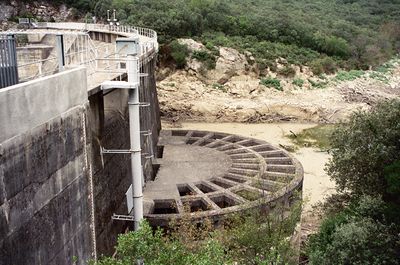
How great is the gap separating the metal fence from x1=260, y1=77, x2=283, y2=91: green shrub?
162 ft

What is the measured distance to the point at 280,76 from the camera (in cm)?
6109

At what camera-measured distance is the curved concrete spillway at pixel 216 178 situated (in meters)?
23.2

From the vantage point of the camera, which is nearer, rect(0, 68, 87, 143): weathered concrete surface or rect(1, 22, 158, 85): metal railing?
rect(0, 68, 87, 143): weathered concrete surface

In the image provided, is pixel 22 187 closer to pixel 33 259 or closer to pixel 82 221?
pixel 33 259

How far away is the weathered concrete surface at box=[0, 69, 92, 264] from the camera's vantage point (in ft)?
31.9

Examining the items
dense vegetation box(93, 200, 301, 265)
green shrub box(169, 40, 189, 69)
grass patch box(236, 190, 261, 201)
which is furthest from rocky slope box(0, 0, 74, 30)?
dense vegetation box(93, 200, 301, 265)

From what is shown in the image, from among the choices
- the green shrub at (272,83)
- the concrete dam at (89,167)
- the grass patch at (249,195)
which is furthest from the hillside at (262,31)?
the grass patch at (249,195)

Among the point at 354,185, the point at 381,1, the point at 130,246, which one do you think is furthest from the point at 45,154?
the point at 381,1

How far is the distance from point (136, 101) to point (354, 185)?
10775 millimetres

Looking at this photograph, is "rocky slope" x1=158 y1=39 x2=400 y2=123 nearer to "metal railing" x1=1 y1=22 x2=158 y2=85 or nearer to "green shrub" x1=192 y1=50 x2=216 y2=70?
"green shrub" x1=192 y1=50 x2=216 y2=70

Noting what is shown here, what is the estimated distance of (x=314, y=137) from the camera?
4806 cm

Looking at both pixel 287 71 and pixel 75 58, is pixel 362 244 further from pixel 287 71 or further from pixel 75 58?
pixel 287 71

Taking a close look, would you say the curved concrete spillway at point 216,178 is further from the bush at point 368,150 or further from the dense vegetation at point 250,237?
the bush at point 368,150

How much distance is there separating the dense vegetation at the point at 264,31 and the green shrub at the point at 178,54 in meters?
2.66
